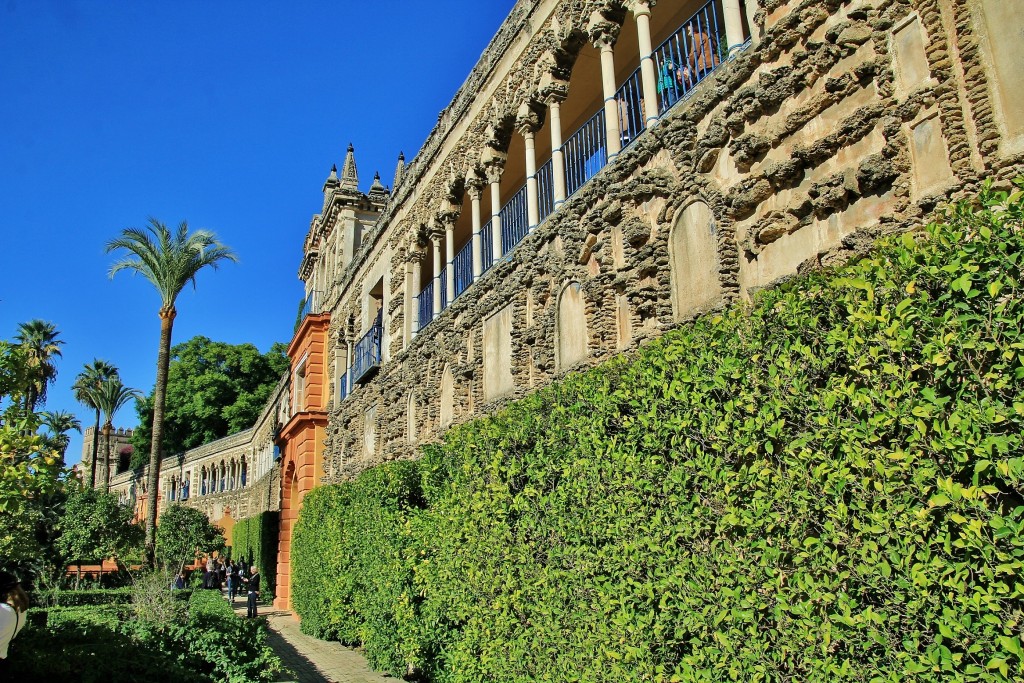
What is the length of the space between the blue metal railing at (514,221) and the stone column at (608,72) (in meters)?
2.80

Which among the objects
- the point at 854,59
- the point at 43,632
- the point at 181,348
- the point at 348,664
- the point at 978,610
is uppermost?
the point at 181,348

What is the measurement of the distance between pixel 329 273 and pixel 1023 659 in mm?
27746

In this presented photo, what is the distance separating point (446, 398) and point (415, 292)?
4.26m

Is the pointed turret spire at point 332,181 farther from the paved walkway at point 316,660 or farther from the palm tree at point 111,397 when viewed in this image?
the palm tree at point 111,397

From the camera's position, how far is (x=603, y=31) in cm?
1026

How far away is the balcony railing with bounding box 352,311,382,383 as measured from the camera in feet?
65.3

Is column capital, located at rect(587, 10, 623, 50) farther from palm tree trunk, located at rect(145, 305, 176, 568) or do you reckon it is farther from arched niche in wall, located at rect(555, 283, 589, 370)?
palm tree trunk, located at rect(145, 305, 176, 568)

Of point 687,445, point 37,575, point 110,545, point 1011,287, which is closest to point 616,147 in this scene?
point 687,445

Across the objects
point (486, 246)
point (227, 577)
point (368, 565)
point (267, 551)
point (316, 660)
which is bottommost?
point (316, 660)

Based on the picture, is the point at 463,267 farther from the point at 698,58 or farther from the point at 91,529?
the point at 91,529

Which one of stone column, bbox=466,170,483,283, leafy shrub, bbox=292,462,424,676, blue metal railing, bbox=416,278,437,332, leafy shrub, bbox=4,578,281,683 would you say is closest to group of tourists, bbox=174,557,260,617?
leafy shrub, bbox=292,462,424,676

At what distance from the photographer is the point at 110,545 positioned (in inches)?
1123

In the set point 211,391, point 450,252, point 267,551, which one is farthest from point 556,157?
point 211,391

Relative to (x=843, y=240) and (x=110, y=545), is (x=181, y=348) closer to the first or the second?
(x=110, y=545)
